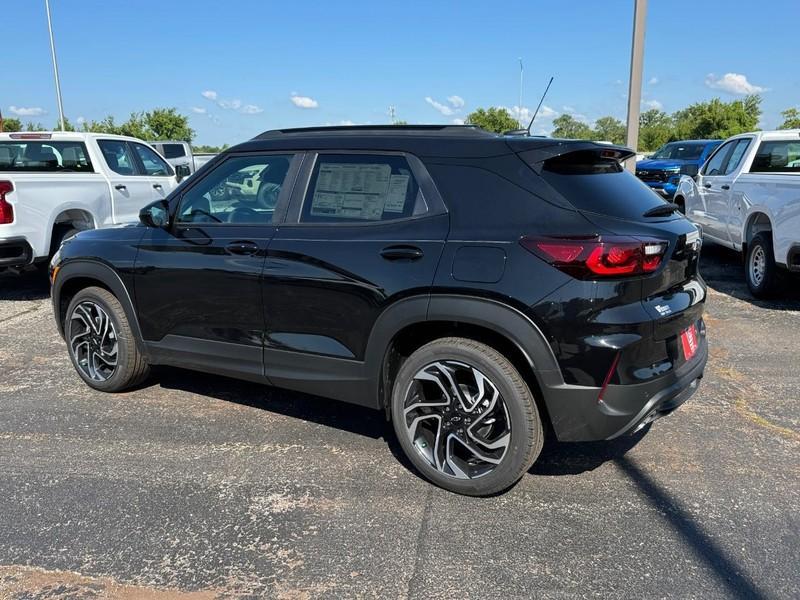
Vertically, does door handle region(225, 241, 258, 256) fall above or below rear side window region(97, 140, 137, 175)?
below

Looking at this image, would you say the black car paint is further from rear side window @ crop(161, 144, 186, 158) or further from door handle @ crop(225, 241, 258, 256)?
rear side window @ crop(161, 144, 186, 158)

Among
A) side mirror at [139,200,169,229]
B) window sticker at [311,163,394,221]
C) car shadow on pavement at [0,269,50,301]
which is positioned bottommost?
car shadow on pavement at [0,269,50,301]

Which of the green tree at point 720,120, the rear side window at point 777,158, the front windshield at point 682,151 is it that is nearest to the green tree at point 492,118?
the green tree at point 720,120

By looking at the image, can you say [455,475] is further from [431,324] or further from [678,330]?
[678,330]

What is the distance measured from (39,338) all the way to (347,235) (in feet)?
14.6

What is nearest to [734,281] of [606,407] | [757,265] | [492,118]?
[757,265]

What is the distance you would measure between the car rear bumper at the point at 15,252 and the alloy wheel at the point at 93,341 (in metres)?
3.11

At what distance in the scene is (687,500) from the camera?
3234 millimetres

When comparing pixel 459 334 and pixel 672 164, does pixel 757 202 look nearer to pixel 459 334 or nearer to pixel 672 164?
pixel 459 334

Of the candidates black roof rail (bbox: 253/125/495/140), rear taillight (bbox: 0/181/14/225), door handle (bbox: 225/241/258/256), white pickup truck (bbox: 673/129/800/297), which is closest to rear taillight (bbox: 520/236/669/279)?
black roof rail (bbox: 253/125/495/140)

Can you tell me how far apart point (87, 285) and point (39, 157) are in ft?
14.7

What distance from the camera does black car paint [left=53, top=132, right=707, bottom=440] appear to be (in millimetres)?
2930

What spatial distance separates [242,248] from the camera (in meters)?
3.81

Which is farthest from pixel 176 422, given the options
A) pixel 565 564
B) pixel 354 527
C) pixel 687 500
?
pixel 687 500
